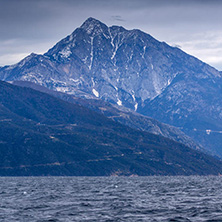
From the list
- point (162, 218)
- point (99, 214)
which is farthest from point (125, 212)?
point (162, 218)

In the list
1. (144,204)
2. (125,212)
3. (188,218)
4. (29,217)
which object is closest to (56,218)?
(29,217)

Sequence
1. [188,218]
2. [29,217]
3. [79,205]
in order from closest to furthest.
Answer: [188,218] → [29,217] → [79,205]

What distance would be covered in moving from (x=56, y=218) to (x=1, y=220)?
11250 millimetres

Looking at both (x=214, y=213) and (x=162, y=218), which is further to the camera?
(x=214, y=213)

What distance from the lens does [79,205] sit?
138 metres

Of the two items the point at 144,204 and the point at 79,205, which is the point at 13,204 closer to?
the point at 79,205

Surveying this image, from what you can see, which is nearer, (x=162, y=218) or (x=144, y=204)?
(x=162, y=218)

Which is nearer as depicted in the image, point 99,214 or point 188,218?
point 188,218

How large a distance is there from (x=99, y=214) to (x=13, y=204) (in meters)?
38.6

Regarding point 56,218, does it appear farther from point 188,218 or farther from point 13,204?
point 13,204

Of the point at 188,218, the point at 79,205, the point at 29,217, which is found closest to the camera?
A: the point at 188,218

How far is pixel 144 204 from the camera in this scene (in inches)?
5507

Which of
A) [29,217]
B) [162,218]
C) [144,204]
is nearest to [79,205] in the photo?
[144,204]

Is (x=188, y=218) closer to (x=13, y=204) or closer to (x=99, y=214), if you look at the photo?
(x=99, y=214)
